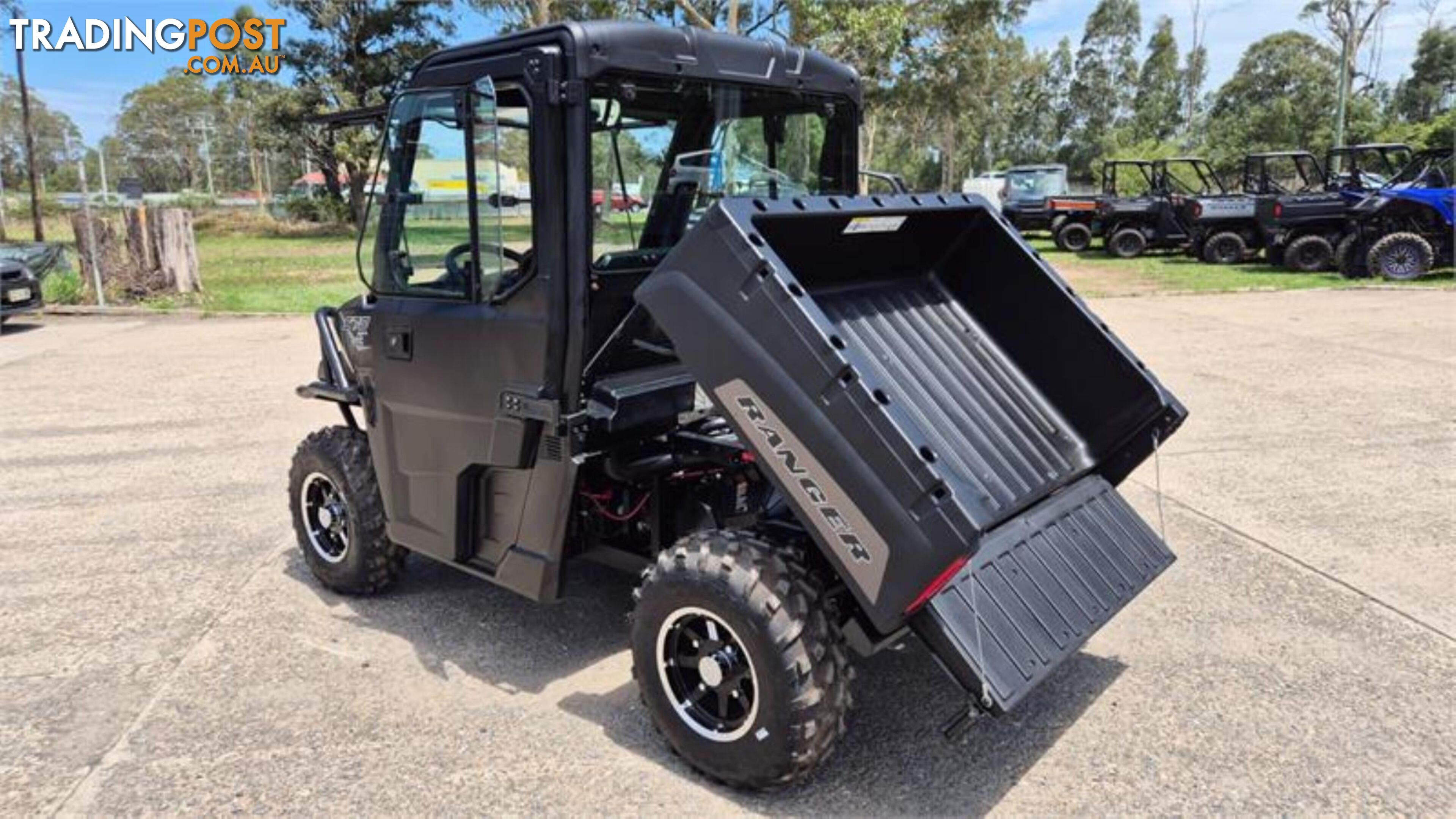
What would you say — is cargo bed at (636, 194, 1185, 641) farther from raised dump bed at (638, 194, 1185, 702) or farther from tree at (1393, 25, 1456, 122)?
tree at (1393, 25, 1456, 122)

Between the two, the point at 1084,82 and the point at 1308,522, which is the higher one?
the point at 1084,82

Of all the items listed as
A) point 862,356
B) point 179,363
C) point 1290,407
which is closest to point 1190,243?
point 1290,407

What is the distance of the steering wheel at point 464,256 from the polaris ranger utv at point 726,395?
0.04 feet

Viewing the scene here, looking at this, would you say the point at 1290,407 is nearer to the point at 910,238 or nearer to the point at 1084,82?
the point at 910,238

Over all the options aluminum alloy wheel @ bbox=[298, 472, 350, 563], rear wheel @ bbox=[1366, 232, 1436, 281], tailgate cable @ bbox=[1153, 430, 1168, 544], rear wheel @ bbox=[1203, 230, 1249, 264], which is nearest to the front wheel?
aluminum alloy wheel @ bbox=[298, 472, 350, 563]

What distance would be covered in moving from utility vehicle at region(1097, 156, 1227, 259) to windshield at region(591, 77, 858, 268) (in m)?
19.0

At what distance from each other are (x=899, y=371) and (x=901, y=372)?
0.5 inches

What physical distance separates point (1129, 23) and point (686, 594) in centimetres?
6893

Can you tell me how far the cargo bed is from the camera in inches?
101

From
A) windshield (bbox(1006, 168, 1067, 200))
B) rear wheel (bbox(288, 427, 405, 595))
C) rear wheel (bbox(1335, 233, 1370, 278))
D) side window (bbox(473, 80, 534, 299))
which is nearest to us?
side window (bbox(473, 80, 534, 299))

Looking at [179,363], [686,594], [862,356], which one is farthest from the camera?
[179,363]

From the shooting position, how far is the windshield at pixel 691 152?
11.2ft

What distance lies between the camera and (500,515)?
12.0ft

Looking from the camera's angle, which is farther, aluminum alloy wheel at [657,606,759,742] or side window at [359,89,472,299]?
side window at [359,89,472,299]
